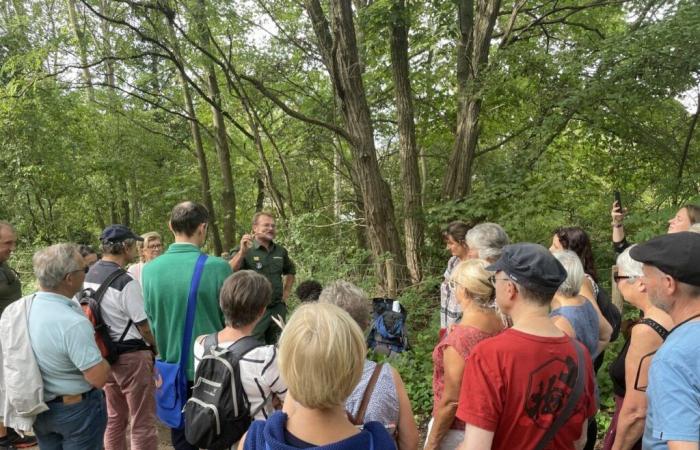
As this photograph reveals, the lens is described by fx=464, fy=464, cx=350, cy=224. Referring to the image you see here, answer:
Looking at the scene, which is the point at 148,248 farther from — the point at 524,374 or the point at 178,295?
the point at 524,374

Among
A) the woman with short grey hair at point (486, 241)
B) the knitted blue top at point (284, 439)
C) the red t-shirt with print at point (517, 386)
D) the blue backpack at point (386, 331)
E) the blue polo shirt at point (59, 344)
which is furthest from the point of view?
the blue backpack at point (386, 331)

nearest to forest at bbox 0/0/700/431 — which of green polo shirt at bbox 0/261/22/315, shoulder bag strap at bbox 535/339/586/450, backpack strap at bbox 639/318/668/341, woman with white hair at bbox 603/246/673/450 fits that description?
woman with white hair at bbox 603/246/673/450

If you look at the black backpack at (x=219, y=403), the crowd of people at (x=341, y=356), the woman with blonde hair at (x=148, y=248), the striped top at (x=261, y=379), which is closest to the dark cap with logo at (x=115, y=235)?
the crowd of people at (x=341, y=356)

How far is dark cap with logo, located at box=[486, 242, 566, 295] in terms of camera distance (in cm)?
182

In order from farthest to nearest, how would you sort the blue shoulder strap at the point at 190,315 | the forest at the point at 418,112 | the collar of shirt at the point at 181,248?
the forest at the point at 418,112 < the collar of shirt at the point at 181,248 < the blue shoulder strap at the point at 190,315

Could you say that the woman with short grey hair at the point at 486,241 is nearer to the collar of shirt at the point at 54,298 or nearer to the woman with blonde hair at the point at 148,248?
the collar of shirt at the point at 54,298

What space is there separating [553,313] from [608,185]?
730 cm

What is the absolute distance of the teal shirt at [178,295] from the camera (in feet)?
9.46

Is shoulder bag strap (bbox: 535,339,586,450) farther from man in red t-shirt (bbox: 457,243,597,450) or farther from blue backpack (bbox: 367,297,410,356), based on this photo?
blue backpack (bbox: 367,297,410,356)

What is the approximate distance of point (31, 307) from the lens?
2.52 metres

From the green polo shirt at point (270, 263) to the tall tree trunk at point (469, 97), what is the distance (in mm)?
3564

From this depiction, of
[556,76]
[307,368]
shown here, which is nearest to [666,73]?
[556,76]

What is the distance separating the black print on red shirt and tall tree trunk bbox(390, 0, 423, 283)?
5587 millimetres

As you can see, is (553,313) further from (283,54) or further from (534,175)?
(283,54)
